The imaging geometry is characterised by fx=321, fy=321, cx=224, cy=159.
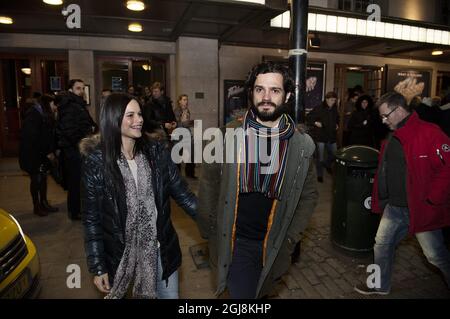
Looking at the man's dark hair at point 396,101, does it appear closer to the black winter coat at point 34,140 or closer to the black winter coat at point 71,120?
the black winter coat at point 71,120

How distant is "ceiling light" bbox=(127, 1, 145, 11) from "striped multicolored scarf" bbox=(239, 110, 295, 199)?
589 cm

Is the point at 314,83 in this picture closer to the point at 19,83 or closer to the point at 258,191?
the point at 19,83

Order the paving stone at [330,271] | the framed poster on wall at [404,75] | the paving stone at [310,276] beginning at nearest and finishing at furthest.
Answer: the paving stone at [310,276] → the paving stone at [330,271] → the framed poster on wall at [404,75]

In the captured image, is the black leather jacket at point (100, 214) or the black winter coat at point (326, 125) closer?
the black leather jacket at point (100, 214)

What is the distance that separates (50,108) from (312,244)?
5048mm

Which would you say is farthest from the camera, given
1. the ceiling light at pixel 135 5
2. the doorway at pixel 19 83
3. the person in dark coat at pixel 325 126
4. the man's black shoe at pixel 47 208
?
the doorway at pixel 19 83

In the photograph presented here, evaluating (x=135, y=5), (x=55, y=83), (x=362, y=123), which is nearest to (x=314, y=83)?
(x=362, y=123)

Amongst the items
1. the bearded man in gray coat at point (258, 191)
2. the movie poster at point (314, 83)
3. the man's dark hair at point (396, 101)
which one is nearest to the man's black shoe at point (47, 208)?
the bearded man in gray coat at point (258, 191)

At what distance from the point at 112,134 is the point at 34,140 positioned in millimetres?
4092

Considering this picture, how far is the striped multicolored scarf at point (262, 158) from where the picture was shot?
7.32 feet

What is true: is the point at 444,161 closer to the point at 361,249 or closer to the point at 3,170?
the point at 361,249

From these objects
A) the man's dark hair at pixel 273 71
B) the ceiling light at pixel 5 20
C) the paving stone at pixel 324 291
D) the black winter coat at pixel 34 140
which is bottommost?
the paving stone at pixel 324 291
